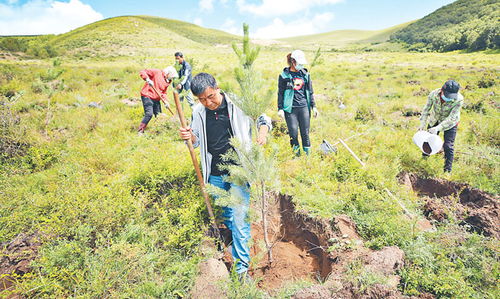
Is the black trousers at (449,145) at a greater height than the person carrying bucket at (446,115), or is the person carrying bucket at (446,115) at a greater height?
the person carrying bucket at (446,115)

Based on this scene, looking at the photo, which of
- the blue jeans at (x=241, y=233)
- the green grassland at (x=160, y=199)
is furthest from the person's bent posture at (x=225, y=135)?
the green grassland at (x=160, y=199)

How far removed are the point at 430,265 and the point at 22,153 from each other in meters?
6.96

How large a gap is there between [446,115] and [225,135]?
13.1ft

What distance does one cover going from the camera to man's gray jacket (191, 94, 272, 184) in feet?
7.98

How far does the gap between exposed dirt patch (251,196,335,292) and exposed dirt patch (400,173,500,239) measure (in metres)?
1.66

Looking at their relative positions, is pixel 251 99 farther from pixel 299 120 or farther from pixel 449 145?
pixel 449 145

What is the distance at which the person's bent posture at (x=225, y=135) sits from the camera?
2398mm

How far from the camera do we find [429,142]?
3918mm

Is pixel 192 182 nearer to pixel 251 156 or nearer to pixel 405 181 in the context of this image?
pixel 251 156

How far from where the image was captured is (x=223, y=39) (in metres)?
96.2

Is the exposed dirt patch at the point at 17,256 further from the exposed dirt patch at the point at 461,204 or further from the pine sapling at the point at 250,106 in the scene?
the exposed dirt patch at the point at 461,204

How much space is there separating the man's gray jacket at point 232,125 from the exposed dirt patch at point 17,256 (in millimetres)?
2024

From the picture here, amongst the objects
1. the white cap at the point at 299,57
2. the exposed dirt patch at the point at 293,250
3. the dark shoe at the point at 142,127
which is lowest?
the exposed dirt patch at the point at 293,250

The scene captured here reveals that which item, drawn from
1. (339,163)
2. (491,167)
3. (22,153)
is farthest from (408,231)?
(22,153)
